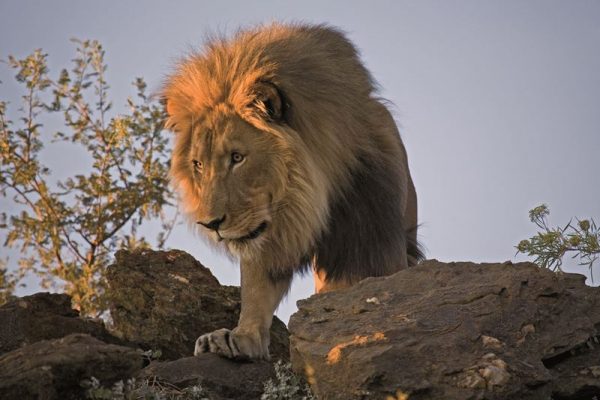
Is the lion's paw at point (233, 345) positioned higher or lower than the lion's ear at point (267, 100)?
lower

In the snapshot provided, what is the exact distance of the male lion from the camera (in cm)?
497

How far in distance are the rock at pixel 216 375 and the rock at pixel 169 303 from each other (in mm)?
754

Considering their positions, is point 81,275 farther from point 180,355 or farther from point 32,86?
point 180,355

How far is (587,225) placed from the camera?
186 inches

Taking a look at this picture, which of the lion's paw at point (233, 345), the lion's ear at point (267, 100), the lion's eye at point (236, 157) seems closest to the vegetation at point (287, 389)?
the lion's paw at point (233, 345)

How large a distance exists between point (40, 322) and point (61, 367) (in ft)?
5.40

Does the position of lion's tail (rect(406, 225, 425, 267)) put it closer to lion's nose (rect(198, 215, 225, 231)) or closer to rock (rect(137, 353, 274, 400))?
lion's nose (rect(198, 215, 225, 231))

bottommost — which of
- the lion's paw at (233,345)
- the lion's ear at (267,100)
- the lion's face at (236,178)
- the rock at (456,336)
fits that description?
the rock at (456,336)

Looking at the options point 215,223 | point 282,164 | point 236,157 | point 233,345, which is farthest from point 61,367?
point 282,164

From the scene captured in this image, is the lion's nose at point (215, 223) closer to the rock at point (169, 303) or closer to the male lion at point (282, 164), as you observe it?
the male lion at point (282, 164)

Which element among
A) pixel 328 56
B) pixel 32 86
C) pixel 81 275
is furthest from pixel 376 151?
pixel 32 86

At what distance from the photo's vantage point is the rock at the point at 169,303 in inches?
213

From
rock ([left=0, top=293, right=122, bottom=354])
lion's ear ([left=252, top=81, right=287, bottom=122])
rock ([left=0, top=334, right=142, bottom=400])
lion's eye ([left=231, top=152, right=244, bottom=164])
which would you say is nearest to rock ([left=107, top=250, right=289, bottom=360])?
rock ([left=0, top=293, right=122, bottom=354])

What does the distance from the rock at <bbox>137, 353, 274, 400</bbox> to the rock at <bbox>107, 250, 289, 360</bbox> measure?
29.7 inches
